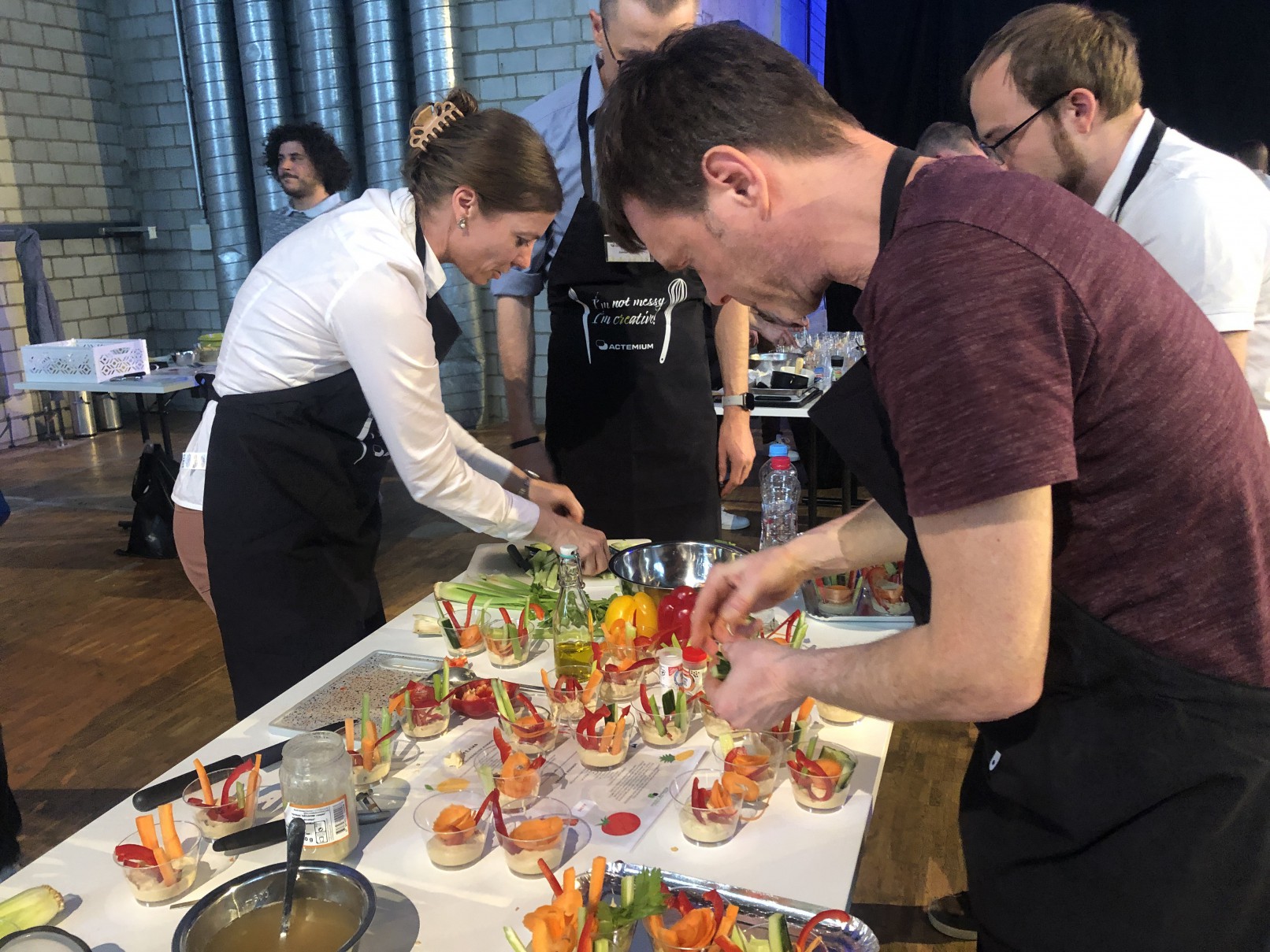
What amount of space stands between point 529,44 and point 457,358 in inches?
90.2

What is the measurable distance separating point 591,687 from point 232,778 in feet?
1.64

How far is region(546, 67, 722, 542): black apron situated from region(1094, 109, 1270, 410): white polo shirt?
106cm

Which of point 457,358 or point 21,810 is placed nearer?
point 21,810

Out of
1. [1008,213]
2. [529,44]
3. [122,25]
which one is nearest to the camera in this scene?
[1008,213]

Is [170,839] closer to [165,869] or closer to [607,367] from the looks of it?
[165,869]

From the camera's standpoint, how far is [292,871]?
3.28 ft

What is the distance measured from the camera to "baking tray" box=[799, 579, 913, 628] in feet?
5.84

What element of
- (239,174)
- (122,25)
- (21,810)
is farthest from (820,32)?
(21,810)

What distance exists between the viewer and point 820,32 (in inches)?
302

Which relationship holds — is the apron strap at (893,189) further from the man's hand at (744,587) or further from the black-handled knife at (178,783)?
the black-handled knife at (178,783)

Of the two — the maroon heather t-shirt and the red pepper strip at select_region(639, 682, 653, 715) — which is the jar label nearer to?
the red pepper strip at select_region(639, 682, 653, 715)

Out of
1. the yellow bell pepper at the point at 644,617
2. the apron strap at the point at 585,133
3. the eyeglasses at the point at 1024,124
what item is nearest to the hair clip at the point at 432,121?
the apron strap at the point at 585,133

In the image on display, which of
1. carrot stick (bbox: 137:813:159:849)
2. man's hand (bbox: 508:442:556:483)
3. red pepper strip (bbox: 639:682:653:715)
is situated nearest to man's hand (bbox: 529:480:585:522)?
man's hand (bbox: 508:442:556:483)

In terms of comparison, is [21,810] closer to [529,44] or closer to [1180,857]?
[1180,857]
